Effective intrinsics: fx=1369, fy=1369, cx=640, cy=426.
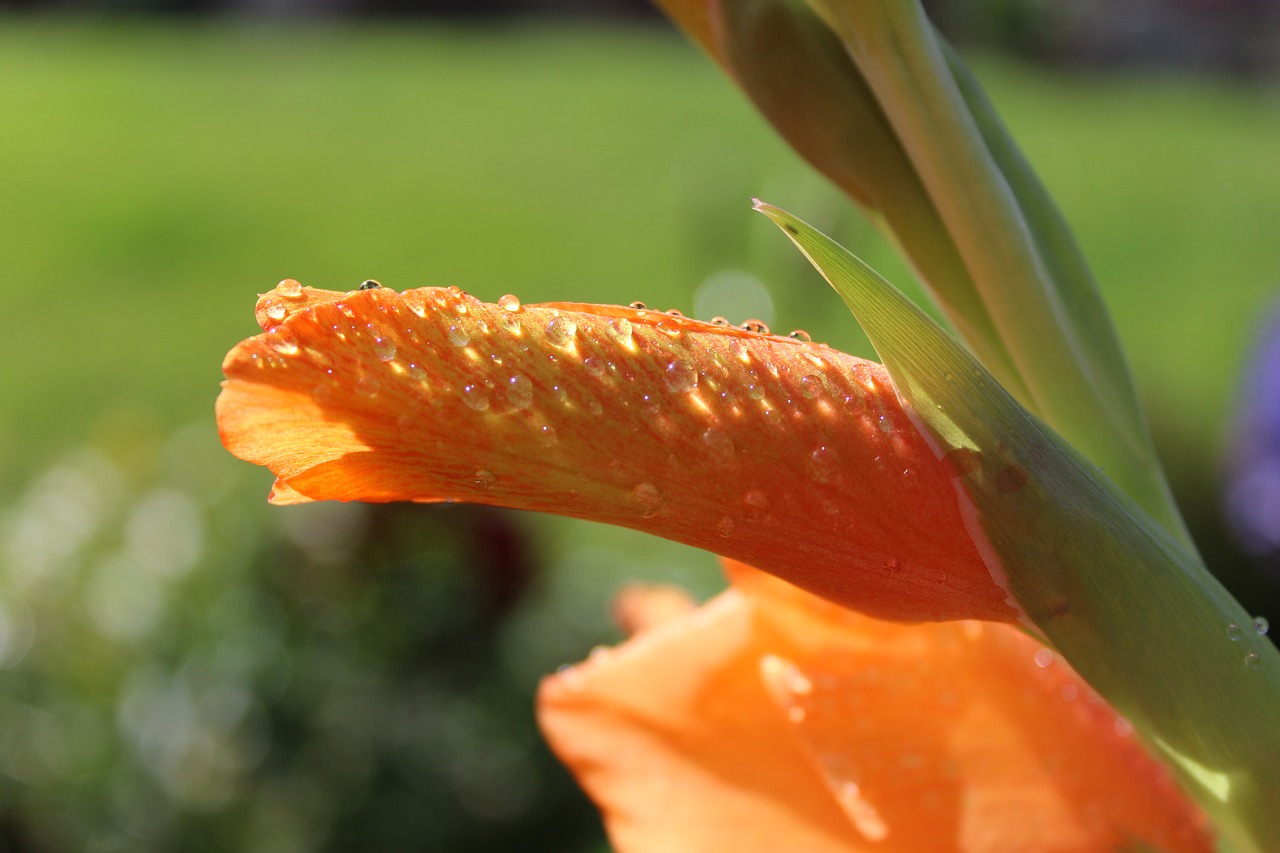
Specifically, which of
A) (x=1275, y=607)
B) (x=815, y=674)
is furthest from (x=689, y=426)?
(x=1275, y=607)

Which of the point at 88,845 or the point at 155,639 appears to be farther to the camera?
the point at 155,639

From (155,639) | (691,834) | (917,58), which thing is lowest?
(155,639)

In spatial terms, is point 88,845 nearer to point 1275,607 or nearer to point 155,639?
point 155,639

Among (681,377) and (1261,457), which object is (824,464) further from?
Result: (1261,457)

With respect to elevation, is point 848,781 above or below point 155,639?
above

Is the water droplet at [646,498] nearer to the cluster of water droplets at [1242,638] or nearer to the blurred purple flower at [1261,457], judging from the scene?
the cluster of water droplets at [1242,638]

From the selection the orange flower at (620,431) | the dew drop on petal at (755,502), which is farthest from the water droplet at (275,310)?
the dew drop on petal at (755,502)
